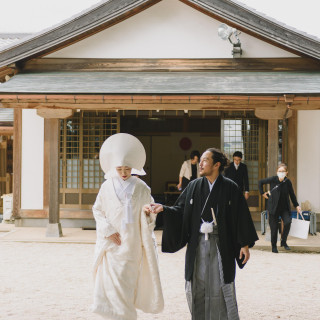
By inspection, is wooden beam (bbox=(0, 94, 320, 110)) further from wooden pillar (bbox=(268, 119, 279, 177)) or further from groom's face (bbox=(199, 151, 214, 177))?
groom's face (bbox=(199, 151, 214, 177))

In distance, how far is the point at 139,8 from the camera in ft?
38.0

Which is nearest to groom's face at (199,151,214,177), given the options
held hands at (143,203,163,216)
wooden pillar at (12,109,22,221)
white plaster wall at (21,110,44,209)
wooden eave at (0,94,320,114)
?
held hands at (143,203,163,216)

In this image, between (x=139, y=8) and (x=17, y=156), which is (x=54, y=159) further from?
(x=139, y=8)

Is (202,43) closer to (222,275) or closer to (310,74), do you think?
(310,74)

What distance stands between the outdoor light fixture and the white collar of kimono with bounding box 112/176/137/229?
22.1 feet

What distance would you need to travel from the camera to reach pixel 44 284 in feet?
23.0

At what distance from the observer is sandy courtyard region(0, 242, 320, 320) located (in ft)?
18.8

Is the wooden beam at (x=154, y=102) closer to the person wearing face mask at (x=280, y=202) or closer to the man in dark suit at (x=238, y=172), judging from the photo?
the man in dark suit at (x=238, y=172)

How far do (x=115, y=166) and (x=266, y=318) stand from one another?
7.11ft

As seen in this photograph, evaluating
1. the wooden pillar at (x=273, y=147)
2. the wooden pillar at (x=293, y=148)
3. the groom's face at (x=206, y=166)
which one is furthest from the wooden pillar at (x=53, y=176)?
the groom's face at (x=206, y=166)

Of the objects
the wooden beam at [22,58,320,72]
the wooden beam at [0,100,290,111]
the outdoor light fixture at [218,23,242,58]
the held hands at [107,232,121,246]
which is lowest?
the held hands at [107,232,121,246]

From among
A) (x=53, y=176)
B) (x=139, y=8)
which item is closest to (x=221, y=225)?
(x=53, y=176)

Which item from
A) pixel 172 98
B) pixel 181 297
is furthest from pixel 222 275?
pixel 172 98

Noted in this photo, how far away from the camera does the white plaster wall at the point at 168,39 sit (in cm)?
1167
